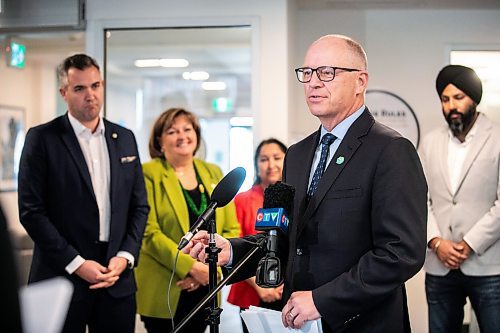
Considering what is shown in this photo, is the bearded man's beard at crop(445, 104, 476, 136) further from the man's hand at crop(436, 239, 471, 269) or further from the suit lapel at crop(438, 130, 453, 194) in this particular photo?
the man's hand at crop(436, 239, 471, 269)

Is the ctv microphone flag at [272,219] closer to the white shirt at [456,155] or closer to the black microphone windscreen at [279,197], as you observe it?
the black microphone windscreen at [279,197]

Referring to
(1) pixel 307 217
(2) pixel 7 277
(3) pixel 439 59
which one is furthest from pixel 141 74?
(2) pixel 7 277

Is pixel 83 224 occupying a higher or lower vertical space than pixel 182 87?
lower

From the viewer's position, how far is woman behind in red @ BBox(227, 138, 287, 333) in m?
3.76

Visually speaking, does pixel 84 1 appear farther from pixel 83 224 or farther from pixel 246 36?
pixel 83 224

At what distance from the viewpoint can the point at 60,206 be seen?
308cm

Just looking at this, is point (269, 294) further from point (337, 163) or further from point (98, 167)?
point (337, 163)

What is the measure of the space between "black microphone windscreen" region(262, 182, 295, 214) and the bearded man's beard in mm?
1892

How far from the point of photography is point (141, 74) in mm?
5598

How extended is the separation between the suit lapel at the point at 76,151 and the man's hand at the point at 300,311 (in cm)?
147

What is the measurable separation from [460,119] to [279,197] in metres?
1.97

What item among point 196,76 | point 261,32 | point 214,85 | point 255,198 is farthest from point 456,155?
point 196,76

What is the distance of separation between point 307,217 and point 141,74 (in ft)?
12.6

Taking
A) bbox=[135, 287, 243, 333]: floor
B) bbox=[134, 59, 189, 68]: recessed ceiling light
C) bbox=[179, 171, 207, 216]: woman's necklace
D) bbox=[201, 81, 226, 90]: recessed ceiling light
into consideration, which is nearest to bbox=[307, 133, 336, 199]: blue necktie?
bbox=[179, 171, 207, 216]: woman's necklace
